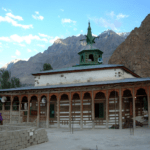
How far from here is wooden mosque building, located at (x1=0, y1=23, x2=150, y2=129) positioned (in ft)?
74.2

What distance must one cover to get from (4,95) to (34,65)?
6320 inches

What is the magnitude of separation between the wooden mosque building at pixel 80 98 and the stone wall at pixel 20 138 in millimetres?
8527

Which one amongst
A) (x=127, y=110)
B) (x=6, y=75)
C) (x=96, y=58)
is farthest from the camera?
(x=6, y=75)

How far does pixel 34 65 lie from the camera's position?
186 m

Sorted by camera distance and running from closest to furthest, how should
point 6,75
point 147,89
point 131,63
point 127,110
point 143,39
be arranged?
point 147,89 → point 127,110 → point 6,75 → point 131,63 → point 143,39

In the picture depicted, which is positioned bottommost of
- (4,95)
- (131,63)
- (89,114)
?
(89,114)

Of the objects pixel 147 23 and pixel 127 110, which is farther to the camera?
pixel 147 23

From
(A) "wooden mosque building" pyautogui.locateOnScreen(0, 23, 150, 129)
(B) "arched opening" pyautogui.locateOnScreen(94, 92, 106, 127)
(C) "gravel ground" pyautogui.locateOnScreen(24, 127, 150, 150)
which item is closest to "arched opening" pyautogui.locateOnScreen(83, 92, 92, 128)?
(A) "wooden mosque building" pyautogui.locateOnScreen(0, 23, 150, 129)

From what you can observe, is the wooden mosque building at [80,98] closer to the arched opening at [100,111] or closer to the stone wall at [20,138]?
the arched opening at [100,111]

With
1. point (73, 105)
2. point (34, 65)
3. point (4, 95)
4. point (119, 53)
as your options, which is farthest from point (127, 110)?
point (34, 65)

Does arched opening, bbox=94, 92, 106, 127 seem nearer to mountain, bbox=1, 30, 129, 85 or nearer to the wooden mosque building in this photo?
the wooden mosque building

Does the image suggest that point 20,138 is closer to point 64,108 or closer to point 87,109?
point 87,109

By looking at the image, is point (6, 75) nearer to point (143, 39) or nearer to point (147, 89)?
point (147, 89)

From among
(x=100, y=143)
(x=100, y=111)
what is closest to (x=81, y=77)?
(x=100, y=111)
